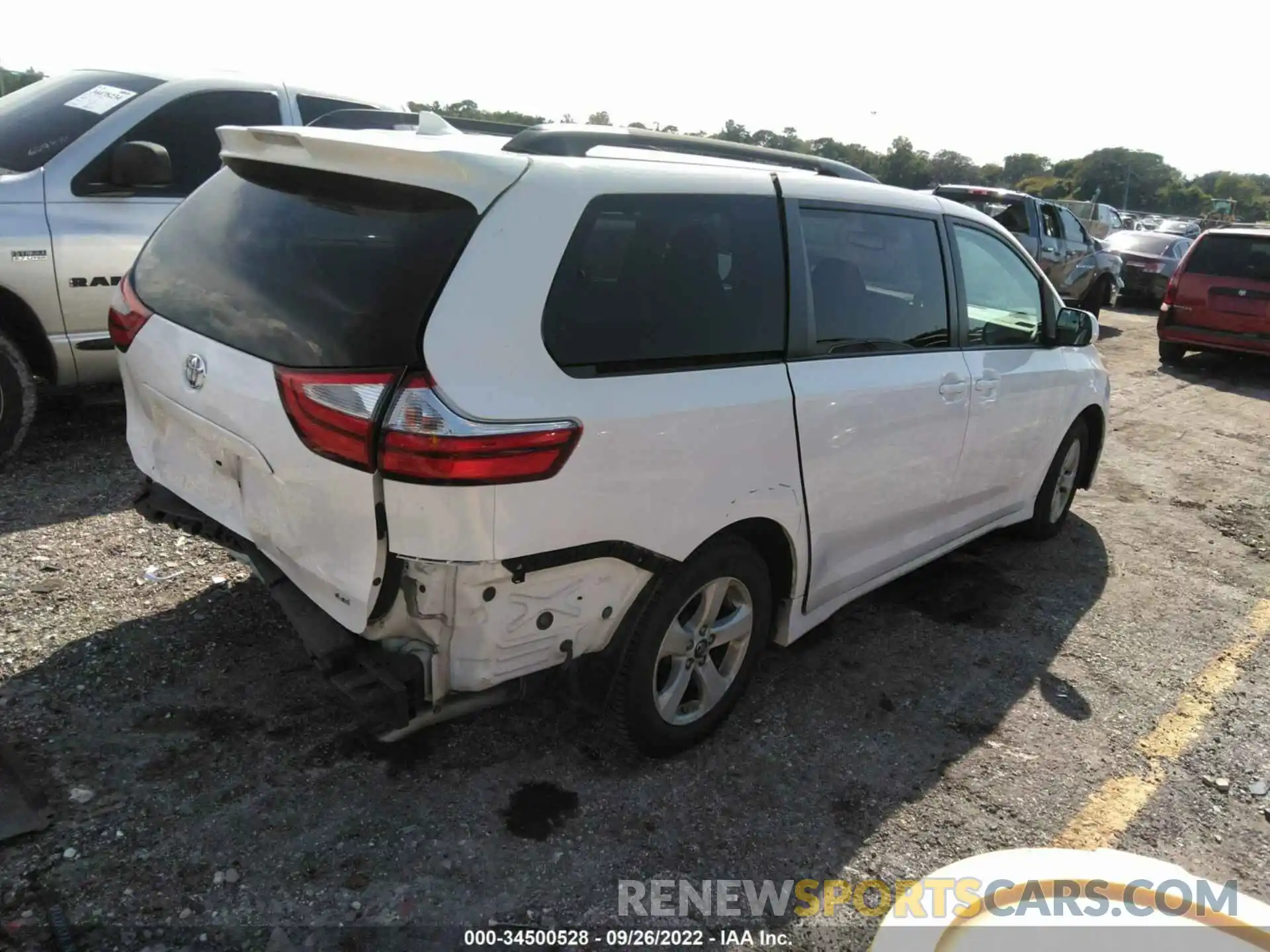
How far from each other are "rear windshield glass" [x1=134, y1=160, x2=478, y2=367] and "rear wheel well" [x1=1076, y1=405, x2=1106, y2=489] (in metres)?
4.08

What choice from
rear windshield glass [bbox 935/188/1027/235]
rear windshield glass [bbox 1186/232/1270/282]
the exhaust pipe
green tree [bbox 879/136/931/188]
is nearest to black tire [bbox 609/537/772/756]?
the exhaust pipe

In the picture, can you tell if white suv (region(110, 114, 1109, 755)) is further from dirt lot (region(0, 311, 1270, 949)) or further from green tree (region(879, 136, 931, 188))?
green tree (region(879, 136, 931, 188))

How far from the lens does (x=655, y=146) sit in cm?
321

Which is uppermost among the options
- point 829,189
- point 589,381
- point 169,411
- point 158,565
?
point 829,189

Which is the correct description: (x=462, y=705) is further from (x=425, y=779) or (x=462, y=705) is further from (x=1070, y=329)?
(x=1070, y=329)

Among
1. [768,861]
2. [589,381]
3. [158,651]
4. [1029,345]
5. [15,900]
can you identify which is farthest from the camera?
[1029,345]

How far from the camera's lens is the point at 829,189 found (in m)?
3.37

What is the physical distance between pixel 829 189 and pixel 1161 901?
8.07 feet

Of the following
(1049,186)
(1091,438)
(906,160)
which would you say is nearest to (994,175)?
(1049,186)

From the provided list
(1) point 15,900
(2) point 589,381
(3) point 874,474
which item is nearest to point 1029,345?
(3) point 874,474

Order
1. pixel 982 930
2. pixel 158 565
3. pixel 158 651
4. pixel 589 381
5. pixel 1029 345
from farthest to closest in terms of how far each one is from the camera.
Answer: pixel 1029 345 → pixel 158 565 → pixel 158 651 → pixel 589 381 → pixel 982 930

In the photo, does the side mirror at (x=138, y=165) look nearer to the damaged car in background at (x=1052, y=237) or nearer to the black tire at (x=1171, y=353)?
the damaged car in background at (x=1052, y=237)

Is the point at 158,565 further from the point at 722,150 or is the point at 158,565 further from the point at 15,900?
the point at 722,150

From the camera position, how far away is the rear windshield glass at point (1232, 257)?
34.7 ft
